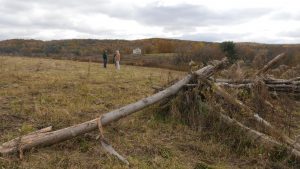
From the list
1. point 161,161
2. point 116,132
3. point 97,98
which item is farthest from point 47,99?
point 161,161

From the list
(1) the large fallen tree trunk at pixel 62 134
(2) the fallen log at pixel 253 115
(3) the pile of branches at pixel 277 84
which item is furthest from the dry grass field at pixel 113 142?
(3) the pile of branches at pixel 277 84

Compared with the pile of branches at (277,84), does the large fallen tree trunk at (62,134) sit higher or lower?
lower

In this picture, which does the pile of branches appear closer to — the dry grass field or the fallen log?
the fallen log

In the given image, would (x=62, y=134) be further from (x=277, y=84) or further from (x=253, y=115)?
(x=277, y=84)

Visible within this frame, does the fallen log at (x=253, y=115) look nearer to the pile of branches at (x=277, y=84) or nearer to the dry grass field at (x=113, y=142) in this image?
the dry grass field at (x=113, y=142)

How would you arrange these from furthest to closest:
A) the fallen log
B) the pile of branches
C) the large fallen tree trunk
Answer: the pile of branches, the fallen log, the large fallen tree trunk

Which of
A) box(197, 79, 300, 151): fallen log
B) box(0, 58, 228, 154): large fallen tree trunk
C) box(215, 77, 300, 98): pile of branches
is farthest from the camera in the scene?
box(215, 77, 300, 98): pile of branches

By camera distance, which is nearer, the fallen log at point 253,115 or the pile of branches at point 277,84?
the fallen log at point 253,115

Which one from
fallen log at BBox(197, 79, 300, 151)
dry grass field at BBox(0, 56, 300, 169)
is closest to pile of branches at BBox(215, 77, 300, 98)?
fallen log at BBox(197, 79, 300, 151)

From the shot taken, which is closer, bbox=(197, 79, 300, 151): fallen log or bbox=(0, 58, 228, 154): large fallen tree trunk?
bbox=(0, 58, 228, 154): large fallen tree trunk

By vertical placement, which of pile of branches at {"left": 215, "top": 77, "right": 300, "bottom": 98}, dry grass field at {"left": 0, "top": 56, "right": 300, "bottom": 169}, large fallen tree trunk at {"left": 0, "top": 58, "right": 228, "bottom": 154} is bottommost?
dry grass field at {"left": 0, "top": 56, "right": 300, "bottom": 169}

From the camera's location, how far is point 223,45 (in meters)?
35.7

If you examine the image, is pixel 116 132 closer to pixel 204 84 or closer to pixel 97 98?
pixel 204 84

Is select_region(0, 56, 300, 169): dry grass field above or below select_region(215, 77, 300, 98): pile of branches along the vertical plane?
below
